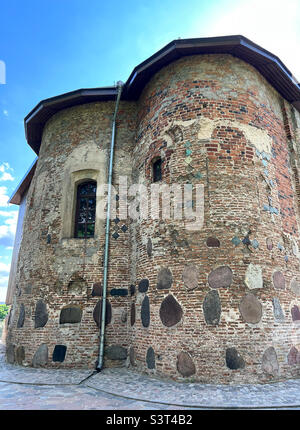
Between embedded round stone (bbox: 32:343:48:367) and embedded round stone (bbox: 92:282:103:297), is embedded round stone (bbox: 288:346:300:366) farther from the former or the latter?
embedded round stone (bbox: 32:343:48:367)

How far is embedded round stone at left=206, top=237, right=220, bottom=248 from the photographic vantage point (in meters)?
6.07

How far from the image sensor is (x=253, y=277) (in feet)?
19.4

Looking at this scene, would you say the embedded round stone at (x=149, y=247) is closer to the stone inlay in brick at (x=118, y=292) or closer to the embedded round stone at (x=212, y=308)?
the stone inlay in brick at (x=118, y=292)

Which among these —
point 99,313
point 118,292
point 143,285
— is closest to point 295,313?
point 143,285

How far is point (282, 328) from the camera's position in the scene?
A: 19.4 feet

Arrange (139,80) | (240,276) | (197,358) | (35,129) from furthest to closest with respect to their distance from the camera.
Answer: (35,129), (139,80), (240,276), (197,358)

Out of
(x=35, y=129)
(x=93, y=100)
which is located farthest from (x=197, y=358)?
(x=35, y=129)

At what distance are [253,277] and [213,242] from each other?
3.43ft

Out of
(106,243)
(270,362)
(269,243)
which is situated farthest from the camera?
(106,243)

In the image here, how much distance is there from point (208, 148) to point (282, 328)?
13.4 ft

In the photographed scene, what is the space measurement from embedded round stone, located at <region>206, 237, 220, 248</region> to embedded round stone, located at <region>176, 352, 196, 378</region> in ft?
7.03

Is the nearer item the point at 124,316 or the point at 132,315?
the point at 132,315

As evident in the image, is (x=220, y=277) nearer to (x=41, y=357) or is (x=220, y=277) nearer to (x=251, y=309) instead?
(x=251, y=309)

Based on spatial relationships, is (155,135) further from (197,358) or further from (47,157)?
(197,358)
